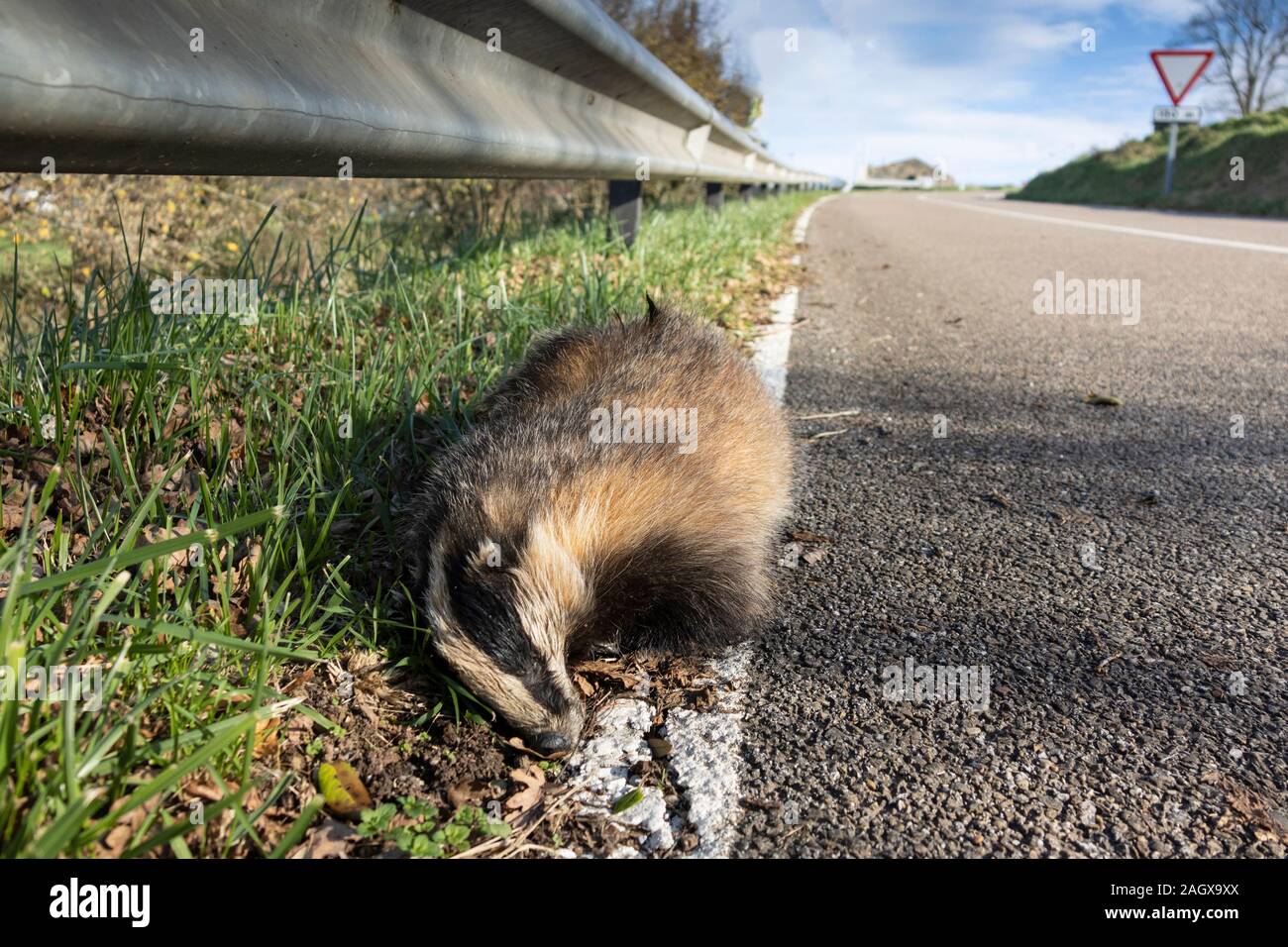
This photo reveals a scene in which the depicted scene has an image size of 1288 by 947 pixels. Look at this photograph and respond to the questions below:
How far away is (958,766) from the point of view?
1.92m

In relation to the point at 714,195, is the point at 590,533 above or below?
below

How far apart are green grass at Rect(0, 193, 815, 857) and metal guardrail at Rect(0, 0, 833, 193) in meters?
0.75

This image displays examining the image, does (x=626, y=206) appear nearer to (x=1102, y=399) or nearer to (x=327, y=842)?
(x=1102, y=399)

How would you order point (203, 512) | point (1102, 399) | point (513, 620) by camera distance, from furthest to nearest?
point (1102, 399) → point (203, 512) → point (513, 620)

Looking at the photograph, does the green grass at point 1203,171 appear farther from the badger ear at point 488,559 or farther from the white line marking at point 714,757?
the badger ear at point 488,559

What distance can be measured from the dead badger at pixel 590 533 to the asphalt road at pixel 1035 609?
25cm

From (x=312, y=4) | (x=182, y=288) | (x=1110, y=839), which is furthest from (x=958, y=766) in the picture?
(x=182, y=288)

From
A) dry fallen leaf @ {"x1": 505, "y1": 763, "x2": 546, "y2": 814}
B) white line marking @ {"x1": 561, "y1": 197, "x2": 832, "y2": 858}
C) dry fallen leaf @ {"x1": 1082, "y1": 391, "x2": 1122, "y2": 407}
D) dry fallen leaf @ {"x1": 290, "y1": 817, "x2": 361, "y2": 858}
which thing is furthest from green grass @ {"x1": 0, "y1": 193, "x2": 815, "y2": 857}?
dry fallen leaf @ {"x1": 1082, "y1": 391, "x2": 1122, "y2": 407}

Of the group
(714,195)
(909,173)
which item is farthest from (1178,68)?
(909,173)

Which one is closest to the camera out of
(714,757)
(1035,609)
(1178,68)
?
(714,757)

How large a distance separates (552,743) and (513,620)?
1.00ft

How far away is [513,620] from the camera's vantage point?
2.19 m
